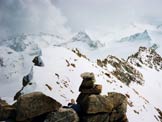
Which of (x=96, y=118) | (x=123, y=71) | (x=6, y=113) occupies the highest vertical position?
(x=6, y=113)

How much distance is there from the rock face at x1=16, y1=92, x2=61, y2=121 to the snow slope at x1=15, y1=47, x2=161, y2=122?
24.3 m

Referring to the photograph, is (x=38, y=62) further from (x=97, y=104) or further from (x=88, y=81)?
(x=97, y=104)

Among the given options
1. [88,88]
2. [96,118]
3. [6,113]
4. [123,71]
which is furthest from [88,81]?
[123,71]

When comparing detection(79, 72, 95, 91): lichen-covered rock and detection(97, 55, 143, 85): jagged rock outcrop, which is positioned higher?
detection(79, 72, 95, 91): lichen-covered rock

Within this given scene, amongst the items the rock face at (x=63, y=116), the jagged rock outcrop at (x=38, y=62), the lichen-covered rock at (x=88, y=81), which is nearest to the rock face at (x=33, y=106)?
the rock face at (x=63, y=116)

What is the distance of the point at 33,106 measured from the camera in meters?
33.9

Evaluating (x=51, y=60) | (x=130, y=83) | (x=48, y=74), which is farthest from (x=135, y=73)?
(x=48, y=74)

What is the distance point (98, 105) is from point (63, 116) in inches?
172

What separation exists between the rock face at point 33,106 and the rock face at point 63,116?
24.7 inches

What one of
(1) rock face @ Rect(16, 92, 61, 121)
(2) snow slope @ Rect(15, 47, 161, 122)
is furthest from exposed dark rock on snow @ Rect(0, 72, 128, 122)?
(2) snow slope @ Rect(15, 47, 161, 122)

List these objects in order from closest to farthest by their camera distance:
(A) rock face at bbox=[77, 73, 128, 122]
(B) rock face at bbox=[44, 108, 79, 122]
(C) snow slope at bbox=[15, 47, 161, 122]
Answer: (B) rock face at bbox=[44, 108, 79, 122], (A) rock face at bbox=[77, 73, 128, 122], (C) snow slope at bbox=[15, 47, 161, 122]

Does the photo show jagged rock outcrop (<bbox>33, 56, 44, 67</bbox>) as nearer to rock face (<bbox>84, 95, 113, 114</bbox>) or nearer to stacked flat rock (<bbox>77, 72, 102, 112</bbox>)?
stacked flat rock (<bbox>77, 72, 102, 112</bbox>)

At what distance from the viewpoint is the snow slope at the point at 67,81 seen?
63219mm

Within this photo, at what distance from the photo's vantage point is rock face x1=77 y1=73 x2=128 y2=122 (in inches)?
1406
